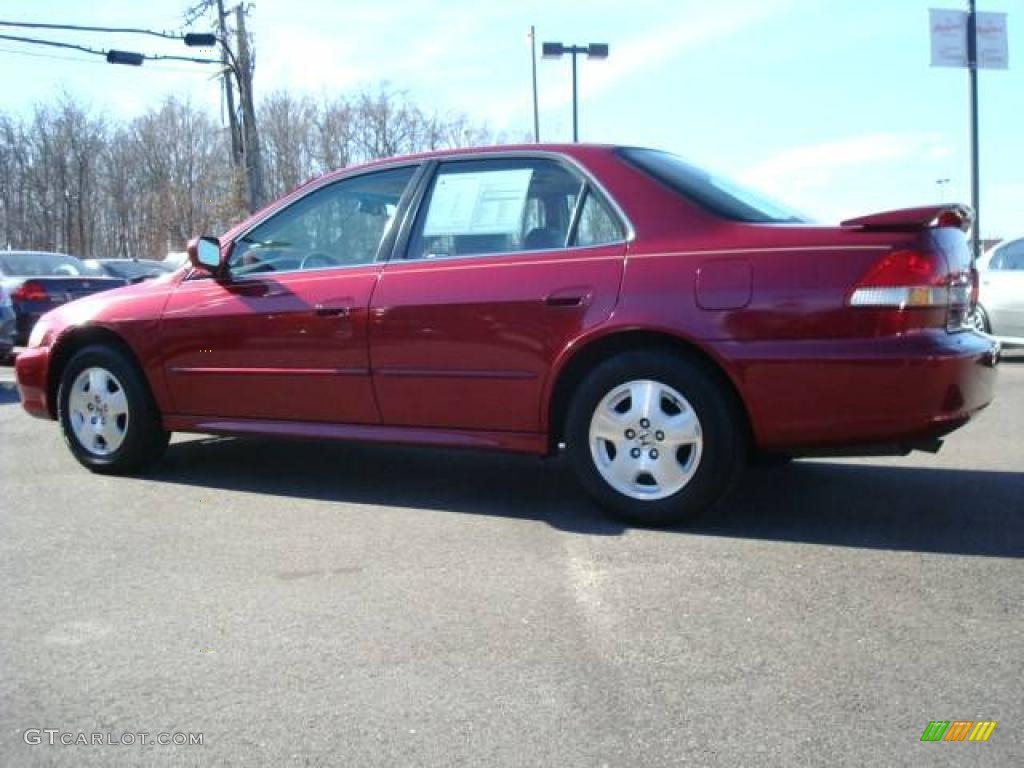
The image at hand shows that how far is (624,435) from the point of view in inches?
170

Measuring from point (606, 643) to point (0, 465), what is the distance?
4.52m

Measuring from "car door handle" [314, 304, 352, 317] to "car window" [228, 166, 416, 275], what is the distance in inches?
10.4

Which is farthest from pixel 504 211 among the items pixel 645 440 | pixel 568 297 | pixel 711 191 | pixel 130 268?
pixel 130 268

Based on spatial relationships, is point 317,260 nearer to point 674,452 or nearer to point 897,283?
point 674,452

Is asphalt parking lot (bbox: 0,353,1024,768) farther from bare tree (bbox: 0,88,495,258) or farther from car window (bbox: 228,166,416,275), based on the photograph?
bare tree (bbox: 0,88,495,258)

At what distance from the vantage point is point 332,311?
4.91m

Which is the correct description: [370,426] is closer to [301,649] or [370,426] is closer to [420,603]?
[420,603]

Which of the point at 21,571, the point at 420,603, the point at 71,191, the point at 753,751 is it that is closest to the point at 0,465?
the point at 21,571

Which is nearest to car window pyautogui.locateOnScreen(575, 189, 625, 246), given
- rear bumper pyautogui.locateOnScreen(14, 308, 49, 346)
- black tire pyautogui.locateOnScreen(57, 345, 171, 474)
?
black tire pyautogui.locateOnScreen(57, 345, 171, 474)

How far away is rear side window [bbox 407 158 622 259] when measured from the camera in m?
4.55

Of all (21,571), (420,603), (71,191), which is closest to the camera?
(420,603)

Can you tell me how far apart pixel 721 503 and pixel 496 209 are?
173cm

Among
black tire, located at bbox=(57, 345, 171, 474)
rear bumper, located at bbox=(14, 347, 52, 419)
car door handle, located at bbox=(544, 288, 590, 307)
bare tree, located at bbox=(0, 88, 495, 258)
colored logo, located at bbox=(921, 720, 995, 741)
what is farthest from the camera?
bare tree, located at bbox=(0, 88, 495, 258)

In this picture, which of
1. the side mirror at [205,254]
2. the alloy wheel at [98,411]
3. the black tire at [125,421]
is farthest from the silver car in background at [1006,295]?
the alloy wheel at [98,411]
